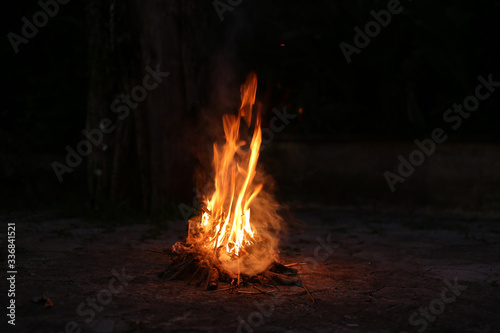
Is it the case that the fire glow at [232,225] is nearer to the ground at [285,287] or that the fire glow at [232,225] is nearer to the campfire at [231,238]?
the campfire at [231,238]

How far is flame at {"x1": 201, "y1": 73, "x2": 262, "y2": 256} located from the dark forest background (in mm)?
2368

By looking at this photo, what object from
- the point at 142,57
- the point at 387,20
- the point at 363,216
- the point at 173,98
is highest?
the point at 387,20

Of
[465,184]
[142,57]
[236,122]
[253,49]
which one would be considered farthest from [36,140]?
[465,184]

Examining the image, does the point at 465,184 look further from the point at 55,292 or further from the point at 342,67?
the point at 55,292

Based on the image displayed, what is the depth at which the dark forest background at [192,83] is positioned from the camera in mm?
5910

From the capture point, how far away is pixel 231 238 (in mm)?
3395

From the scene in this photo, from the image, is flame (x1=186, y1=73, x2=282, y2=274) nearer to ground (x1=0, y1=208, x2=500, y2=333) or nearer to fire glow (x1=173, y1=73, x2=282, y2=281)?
fire glow (x1=173, y1=73, x2=282, y2=281)

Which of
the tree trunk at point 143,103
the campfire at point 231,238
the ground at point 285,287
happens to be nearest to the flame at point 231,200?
the campfire at point 231,238

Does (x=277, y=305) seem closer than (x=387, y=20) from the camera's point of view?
Yes

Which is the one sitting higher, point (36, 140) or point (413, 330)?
point (36, 140)

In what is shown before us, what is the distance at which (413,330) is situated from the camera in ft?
7.77

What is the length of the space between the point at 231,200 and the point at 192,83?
9.78ft

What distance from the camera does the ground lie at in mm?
2434

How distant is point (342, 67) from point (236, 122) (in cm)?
424
